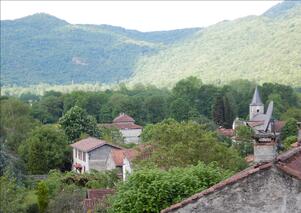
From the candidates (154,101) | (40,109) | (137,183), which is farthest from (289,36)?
(137,183)

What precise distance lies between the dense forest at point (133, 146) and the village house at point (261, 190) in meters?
4.82

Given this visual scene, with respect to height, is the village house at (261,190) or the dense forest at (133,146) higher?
the village house at (261,190)

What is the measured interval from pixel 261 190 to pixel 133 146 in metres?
49.2

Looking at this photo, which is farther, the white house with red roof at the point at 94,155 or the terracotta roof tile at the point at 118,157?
the white house with red roof at the point at 94,155

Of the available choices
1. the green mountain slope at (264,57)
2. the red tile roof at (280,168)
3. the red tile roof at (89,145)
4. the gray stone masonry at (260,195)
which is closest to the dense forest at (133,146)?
the red tile roof at (89,145)

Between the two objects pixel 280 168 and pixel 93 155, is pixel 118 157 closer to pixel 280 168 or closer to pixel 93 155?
pixel 93 155

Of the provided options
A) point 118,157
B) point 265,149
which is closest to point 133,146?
point 118,157

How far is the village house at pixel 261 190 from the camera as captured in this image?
437 inches

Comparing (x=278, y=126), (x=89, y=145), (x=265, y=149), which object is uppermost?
(x=265, y=149)

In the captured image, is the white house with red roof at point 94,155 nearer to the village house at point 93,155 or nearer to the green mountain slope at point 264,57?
the village house at point 93,155

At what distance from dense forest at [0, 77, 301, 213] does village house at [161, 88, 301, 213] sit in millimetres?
4815

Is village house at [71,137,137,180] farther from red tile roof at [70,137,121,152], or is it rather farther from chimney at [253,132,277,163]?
chimney at [253,132,277,163]

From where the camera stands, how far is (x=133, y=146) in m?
60.3

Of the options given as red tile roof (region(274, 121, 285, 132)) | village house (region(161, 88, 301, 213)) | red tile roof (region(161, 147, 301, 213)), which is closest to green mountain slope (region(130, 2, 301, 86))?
red tile roof (region(274, 121, 285, 132))
